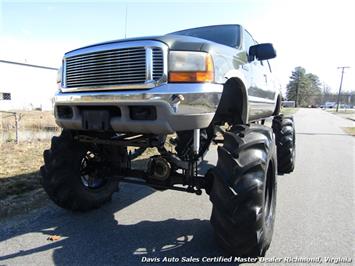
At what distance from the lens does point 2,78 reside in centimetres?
4353

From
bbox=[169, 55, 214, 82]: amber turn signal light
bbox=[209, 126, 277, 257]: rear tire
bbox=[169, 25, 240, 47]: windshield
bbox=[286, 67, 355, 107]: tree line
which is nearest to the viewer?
bbox=[209, 126, 277, 257]: rear tire

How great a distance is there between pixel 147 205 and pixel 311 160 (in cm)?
513

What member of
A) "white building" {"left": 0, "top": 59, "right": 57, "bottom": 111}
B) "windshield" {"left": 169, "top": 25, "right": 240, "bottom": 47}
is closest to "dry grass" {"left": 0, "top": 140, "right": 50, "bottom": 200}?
"windshield" {"left": 169, "top": 25, "right": 240, "bottom": 47}

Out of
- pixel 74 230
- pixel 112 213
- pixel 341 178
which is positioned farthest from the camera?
pixel 341 178

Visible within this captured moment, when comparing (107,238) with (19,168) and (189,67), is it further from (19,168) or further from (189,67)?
(19,168)

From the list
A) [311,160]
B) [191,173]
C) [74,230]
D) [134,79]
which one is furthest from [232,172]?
[311,160]

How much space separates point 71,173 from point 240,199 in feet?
7.04

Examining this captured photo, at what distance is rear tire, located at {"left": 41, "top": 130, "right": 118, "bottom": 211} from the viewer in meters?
3.84

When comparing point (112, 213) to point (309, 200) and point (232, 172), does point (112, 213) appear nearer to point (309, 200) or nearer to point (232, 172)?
point (232, 172)

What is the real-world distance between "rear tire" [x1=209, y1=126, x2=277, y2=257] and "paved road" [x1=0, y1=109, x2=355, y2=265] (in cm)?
39

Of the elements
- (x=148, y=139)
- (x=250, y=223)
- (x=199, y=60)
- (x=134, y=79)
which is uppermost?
(x=199, y=60)

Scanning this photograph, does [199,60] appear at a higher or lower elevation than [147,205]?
higher

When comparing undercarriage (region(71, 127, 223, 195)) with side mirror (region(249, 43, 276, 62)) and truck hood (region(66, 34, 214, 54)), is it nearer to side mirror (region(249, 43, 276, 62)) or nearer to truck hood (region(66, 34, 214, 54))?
truck hood (region(66, 34, 214, 54))

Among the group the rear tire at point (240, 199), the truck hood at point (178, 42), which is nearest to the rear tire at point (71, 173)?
the truck hood at point (178, 42)
